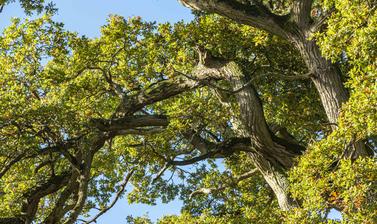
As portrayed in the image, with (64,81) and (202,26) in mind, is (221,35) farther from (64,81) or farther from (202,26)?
(64,81)

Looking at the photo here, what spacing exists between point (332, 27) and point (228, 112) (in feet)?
15.6

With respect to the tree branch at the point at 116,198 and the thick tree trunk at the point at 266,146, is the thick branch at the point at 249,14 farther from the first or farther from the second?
the tree branch at the point at 116,198

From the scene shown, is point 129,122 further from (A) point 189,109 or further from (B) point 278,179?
(B) point 278,179

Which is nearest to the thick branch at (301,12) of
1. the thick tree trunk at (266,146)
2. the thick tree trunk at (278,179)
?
the thick tree trunk at (266,146)

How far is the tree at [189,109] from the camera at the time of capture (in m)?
12.3

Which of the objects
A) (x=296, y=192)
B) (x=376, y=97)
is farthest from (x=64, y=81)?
(x=376, y=97)

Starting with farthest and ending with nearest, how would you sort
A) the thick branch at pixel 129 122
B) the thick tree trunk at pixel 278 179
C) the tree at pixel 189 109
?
the thick branch at pixel 129 122 → the thick tree trunk at pixel 278 179 → the tree at pixel 189 109

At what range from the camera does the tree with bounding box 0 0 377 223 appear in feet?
40.4

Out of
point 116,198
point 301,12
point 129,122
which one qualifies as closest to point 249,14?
point 301,12

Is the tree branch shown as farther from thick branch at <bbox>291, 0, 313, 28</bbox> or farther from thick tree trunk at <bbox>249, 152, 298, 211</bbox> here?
thick branch at <bbox>291, 0, 313, 28</bbox>

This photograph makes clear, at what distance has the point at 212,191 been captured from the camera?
1655 cm

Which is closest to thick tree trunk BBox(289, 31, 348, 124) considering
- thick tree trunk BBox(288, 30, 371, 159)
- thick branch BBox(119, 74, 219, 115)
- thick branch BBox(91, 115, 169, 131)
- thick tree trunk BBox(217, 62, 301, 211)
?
thick tree trunk BBox(288, 30, 371, 159)

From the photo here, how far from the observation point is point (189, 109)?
45.5 feet

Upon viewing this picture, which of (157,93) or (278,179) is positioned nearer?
(278,179)
